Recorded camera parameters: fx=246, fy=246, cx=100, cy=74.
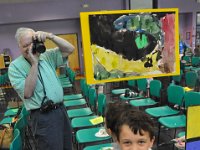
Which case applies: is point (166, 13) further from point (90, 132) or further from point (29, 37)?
point (90, 132)

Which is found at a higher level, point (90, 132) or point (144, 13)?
point (144, 13)

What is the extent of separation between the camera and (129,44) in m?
2.19

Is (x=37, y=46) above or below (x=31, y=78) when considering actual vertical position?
above

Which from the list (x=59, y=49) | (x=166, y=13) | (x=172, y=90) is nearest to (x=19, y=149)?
(x=59, y=49)

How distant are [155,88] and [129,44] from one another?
2.39 metres

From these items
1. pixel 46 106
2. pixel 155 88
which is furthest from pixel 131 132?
pixel 155 88

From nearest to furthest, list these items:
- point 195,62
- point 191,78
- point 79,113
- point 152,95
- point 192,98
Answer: point 192,98 < point 79,113 < point 152,95 < point 191,78 < point 195,62

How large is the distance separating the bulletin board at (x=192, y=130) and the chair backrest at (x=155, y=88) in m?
2.89

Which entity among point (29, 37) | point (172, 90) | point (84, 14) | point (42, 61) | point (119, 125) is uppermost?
point (84, 14)

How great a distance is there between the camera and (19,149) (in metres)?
2.25

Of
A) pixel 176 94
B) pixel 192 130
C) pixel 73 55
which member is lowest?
pixel 176 94

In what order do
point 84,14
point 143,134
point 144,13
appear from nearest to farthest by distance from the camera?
1. point 143,134
2. point 84,14
3. point 144,13

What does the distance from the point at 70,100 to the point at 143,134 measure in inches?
146

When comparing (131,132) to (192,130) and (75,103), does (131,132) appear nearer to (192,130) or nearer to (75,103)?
(192,130)
